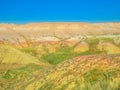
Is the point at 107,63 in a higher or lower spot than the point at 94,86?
higher

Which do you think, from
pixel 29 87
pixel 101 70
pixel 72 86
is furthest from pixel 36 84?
pixel 101 70

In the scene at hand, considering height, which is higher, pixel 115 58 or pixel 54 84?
pixel 115 58

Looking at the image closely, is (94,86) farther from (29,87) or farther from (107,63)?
(29,87)

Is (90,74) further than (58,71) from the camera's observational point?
No

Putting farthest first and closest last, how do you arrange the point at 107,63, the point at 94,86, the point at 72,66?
the point at 72,66, the point at 107,63, the point at 94,86

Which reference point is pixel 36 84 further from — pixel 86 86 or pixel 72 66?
pixel 86 86

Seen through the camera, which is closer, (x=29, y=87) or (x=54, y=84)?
(x=54, y=84)

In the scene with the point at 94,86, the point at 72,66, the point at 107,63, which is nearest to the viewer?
the point at 94,86

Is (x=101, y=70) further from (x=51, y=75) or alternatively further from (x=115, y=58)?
(x=51, y=75)

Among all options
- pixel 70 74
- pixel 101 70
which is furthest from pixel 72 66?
pixel 101 70
